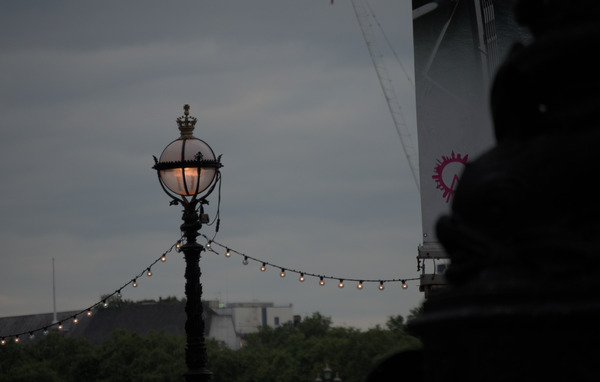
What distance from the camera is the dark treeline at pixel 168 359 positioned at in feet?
330

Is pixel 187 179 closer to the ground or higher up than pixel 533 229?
higher up

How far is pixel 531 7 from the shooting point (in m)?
4.11

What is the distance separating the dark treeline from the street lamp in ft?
265

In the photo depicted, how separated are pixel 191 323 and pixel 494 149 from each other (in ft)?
37.0

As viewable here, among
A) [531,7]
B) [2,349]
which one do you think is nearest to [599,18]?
[531,7]

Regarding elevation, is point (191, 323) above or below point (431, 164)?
below

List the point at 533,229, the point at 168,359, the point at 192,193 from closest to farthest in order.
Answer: the point at 533,229, the point at 192,193, the point at 168,359

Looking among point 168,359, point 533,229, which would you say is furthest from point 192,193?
point 168,359

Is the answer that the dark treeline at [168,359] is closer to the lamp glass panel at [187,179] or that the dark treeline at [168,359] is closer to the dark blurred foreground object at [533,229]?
the lamp glass panel at [187,179]

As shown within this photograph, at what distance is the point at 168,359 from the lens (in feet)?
334

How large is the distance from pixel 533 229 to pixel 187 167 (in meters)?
12.3

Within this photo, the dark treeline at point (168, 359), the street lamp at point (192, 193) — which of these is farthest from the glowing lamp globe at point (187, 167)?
the dark treeline at point (168, 359)

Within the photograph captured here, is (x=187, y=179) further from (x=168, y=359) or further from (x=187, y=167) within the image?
(x=168, y=359)

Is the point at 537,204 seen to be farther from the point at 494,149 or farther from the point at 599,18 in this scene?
the point at 599,18
